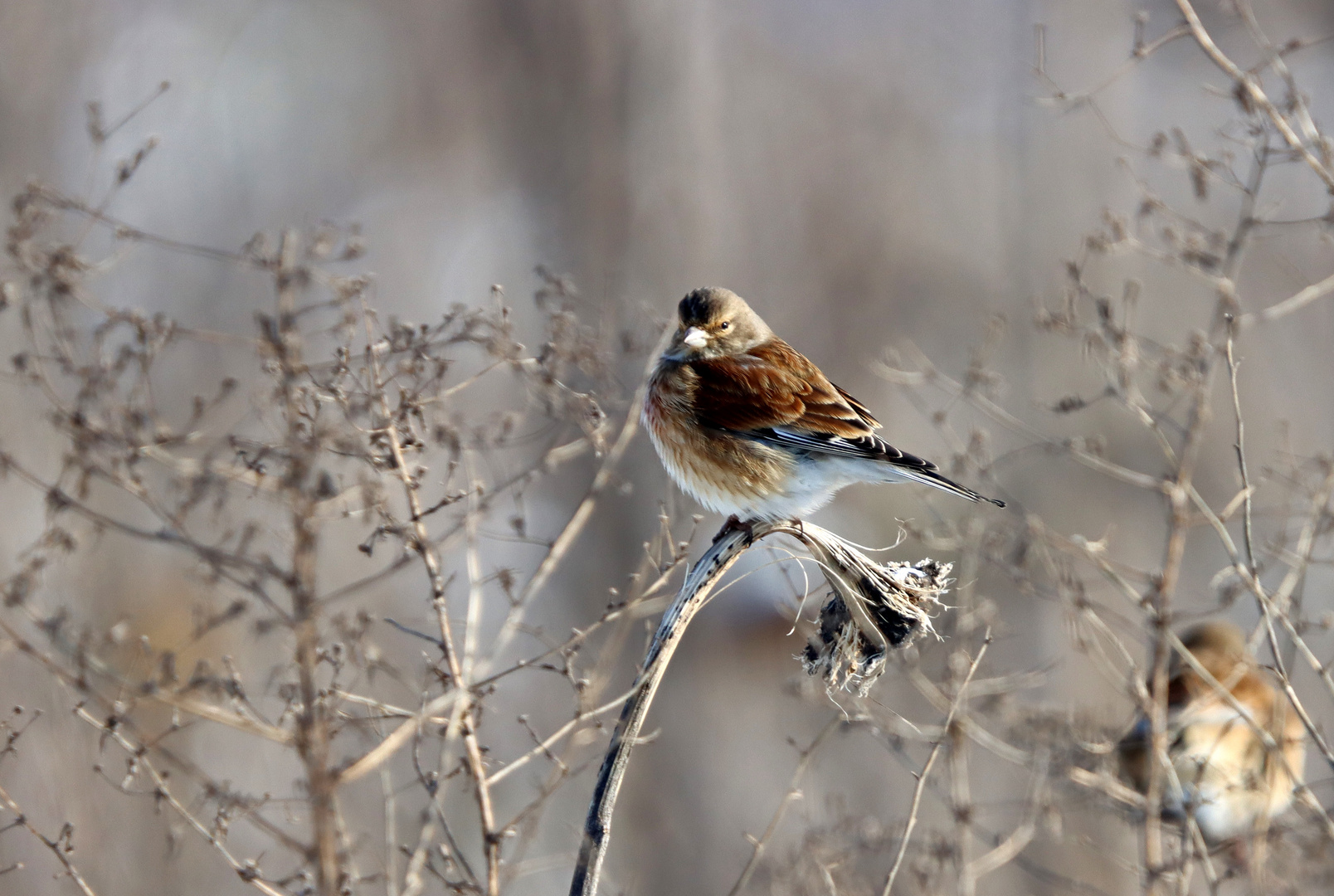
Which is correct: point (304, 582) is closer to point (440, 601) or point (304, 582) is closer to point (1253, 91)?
point (440, 601)

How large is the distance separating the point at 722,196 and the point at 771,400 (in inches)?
428

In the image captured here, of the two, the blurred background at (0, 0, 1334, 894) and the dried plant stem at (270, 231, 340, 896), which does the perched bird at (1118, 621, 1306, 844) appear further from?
the blurred background at (0, 0, 1334, 894)

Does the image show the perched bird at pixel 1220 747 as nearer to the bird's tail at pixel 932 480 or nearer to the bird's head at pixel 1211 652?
the bird's head at pixel 1211 652

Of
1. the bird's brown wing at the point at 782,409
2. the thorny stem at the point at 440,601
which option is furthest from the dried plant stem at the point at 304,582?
the bird's brown wing at the point at 782,409

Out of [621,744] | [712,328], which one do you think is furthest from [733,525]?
[621,744]

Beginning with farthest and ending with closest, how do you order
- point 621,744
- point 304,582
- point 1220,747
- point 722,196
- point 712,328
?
point 722,196
point 1220,747
point 712,328
point 621,744
point 304,582

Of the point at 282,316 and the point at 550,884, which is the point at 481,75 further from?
the point at 282,316

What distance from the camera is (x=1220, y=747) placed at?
208 inches

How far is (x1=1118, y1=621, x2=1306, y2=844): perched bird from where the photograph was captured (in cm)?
471

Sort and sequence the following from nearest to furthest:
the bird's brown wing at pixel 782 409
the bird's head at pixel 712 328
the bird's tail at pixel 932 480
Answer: the bird's tail at pixel 932 480, the bird's brown wing at pixel 782 409, the bird's head at pixel 712 328

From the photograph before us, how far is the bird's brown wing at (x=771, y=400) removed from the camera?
4.39 metres

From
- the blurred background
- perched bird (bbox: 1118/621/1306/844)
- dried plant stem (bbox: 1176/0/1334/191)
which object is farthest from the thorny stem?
the blurred background

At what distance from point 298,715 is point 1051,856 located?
44.8 ft

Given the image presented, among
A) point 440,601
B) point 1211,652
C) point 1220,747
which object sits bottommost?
point 1220,747
